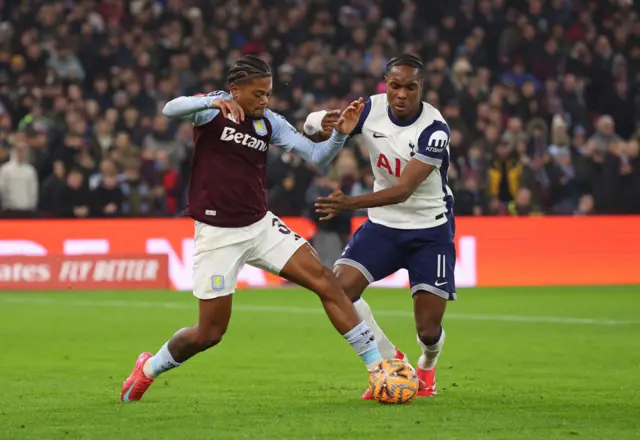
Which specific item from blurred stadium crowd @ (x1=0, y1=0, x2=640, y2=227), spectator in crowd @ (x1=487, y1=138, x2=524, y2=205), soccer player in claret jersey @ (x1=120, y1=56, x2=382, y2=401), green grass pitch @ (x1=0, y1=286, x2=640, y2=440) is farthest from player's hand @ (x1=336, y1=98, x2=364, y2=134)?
spectator in crowd @ (x1=487, y1=138, x2=524, y2=205)

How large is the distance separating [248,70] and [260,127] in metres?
0.38

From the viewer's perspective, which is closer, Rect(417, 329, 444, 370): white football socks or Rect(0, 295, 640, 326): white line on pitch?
Rect(417, 329, 444, 370): white football socks

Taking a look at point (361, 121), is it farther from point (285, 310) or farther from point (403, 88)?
point (285, 310)

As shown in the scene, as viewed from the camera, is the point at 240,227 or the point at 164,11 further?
the point at 164,11

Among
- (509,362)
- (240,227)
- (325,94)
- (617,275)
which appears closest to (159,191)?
(325,94)

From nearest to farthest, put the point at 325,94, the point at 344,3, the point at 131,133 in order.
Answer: the point at 131,133 → the point at 325,94 → the point at 344,3

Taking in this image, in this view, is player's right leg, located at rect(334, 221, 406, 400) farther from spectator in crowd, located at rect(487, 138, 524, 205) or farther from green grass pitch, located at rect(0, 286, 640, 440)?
spectator in crowd, located at rect(487, 138, 524, 205)

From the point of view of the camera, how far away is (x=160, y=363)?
838 cm

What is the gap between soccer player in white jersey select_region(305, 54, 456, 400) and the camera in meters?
8.93

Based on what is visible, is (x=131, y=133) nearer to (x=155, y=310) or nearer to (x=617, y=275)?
(x=155, y=310)

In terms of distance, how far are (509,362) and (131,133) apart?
37.4ft

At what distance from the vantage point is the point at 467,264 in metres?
20.1

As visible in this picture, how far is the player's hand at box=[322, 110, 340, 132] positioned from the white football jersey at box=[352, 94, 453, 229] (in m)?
0.45

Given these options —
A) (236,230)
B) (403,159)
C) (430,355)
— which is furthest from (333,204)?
→ (430,355)
